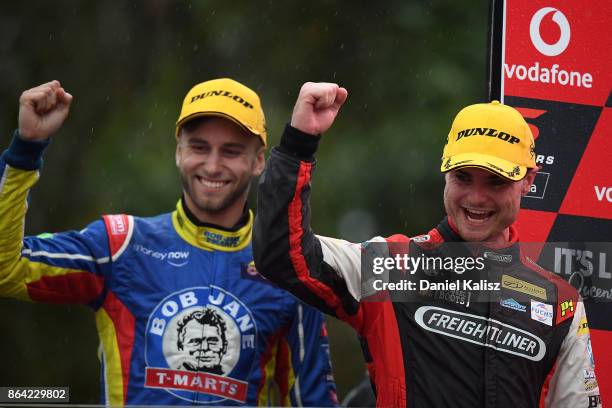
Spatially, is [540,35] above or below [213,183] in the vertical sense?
above

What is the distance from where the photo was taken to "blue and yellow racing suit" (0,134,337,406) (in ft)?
14.5

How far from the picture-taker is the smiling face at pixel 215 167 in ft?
15.3

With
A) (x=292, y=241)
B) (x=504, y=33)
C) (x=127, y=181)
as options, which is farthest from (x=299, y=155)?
(x=127, y=181)

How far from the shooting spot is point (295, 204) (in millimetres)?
3590

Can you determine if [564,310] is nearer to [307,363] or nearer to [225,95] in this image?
[307,363]

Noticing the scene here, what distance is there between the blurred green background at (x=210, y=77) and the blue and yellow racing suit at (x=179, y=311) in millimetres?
4622

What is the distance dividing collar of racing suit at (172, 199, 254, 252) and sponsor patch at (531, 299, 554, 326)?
1310 millimetres

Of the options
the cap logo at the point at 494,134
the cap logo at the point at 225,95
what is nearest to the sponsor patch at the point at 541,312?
the cap logo at the point at 494,134

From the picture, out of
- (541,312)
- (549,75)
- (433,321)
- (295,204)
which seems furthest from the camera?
(549,75)

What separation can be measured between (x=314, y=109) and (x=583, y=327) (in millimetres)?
1225

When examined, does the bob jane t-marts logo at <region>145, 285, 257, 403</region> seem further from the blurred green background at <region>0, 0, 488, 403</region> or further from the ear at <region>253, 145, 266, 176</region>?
the blurred green background at <region>0, 0, 488, 403</region>

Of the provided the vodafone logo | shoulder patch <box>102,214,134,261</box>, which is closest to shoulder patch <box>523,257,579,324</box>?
the vodafone logo

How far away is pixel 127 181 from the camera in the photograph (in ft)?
31.1

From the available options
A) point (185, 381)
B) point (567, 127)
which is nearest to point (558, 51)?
point (567, 127)
